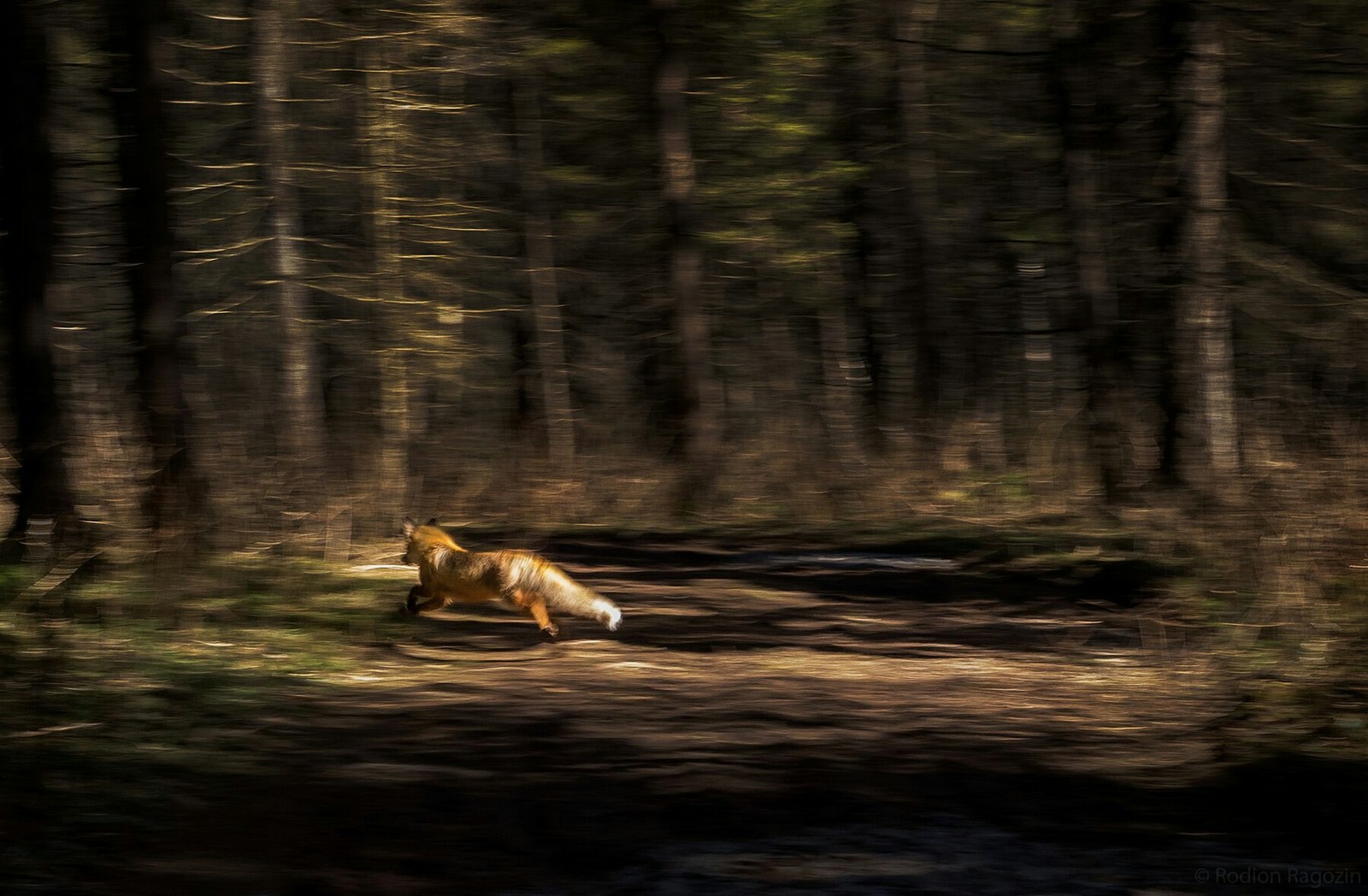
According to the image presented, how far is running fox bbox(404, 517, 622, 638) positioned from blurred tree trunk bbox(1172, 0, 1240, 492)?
741cm

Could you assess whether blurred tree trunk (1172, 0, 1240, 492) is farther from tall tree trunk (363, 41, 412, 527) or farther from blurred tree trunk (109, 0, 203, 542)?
blurred tree trunk (109, 0, 203, 542)

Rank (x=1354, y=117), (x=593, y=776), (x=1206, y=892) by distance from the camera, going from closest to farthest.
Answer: (x=1206, y=892) → (x=593, y=776) → (x=1354, y=117)

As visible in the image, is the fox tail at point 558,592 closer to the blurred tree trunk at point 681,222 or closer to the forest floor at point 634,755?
the forest floor at point 634,755

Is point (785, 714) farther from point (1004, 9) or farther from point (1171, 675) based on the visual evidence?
point (1004, 9)

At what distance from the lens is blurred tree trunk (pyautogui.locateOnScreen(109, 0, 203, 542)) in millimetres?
11406

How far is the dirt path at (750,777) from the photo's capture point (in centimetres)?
570

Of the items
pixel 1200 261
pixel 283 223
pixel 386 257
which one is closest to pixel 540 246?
pixel 386 257

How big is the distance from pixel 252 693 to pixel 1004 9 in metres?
20.5

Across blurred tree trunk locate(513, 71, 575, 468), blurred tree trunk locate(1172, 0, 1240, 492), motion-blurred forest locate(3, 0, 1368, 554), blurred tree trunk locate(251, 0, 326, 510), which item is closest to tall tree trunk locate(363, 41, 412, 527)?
motion-blurred forest locate(3, 0, 1368, 554)

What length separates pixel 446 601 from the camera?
36.7ft

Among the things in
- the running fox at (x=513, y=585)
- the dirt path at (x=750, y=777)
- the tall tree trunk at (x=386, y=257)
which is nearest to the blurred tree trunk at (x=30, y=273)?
the running fox at (x=513, y=585)

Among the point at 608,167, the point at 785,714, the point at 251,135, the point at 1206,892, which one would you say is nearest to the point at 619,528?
the point at 251,135

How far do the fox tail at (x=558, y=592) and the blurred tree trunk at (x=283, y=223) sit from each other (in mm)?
7127

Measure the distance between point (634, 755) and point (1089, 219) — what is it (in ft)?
52.8
